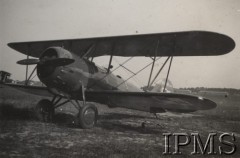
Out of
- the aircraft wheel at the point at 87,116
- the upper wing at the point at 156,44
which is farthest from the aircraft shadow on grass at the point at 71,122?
the upper wing at the point at 156,44

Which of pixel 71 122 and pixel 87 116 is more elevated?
pixel 87 116

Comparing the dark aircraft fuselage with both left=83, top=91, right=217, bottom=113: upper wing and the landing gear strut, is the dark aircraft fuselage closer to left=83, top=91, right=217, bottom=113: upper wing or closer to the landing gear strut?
left=83, top=91, right=217, bottom=113: upper wing

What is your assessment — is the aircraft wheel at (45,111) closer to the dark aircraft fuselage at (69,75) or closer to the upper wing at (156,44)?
the dark aircraft fuselage at (69,75)

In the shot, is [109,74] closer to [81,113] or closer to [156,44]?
[156,44]

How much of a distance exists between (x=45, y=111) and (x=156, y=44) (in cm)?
375

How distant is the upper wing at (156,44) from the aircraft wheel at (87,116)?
181 centimetres

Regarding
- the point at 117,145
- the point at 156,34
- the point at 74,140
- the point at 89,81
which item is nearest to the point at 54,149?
the point at 74,140

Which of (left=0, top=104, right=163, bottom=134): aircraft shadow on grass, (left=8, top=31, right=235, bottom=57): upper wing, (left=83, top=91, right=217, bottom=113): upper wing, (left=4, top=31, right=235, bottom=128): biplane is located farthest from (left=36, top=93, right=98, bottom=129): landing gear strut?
(left=8, top=31, right=235, bottom=57): upper wing

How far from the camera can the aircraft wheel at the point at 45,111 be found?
22.4ft

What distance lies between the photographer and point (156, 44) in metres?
7.02

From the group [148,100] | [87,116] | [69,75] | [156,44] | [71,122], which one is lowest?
[71,122]

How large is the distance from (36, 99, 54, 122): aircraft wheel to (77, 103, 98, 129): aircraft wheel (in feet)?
4.43

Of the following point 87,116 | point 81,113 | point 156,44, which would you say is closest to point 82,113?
point 81,113

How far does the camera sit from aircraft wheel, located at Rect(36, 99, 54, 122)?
6.82 meters
